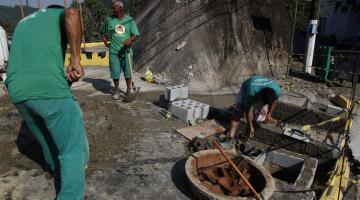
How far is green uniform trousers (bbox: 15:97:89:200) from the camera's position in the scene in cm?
268

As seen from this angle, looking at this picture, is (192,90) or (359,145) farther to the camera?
(192,90)

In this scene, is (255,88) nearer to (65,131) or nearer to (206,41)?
(65,131)

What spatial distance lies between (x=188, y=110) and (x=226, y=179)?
6.31ft

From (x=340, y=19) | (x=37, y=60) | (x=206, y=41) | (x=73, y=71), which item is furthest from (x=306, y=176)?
(x=340, y=19)

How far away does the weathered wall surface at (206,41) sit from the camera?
28.2 feet

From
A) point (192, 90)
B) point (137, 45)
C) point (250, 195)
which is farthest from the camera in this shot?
point (137, 45)

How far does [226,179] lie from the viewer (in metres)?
4.04

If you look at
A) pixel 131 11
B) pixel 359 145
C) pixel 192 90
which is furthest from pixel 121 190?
pixel 131 11

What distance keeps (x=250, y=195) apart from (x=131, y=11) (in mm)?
12792

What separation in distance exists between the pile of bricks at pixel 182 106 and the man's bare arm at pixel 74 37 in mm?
3106

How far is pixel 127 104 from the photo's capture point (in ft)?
21.4

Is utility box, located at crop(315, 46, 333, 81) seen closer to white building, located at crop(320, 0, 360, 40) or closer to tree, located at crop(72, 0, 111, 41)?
tree, located at crop(72, 0, 111, 41)

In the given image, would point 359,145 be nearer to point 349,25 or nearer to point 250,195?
point 250,195

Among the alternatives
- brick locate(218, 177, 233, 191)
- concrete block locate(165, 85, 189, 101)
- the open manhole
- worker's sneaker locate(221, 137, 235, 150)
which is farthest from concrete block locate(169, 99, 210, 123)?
brick locate(218, 177, 233, 191)
